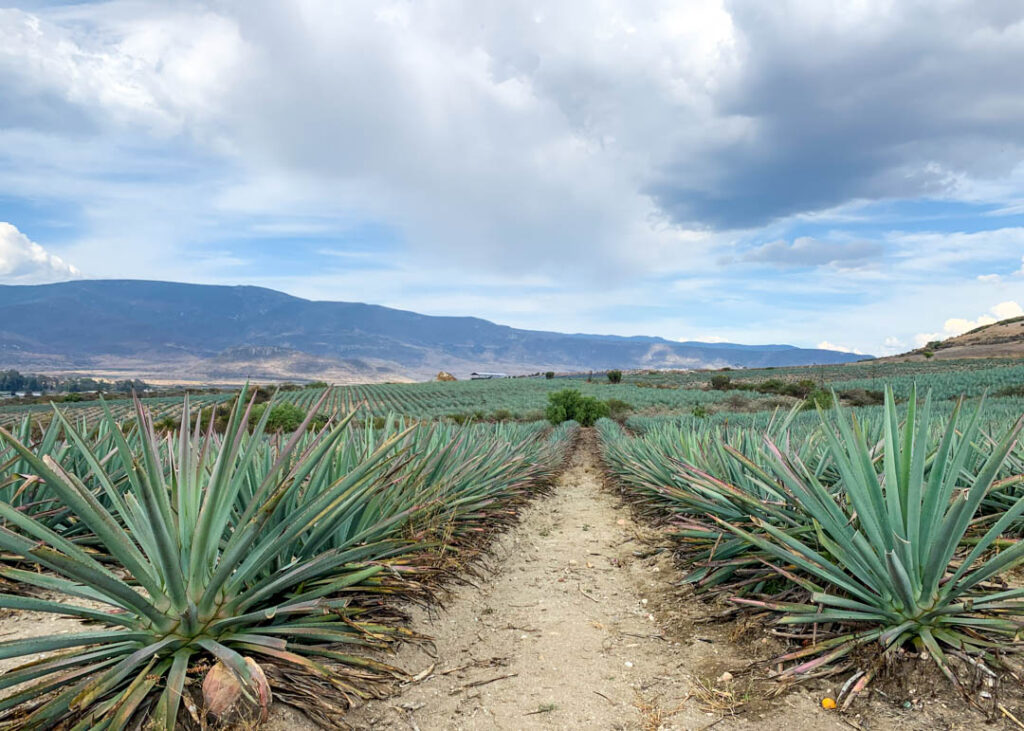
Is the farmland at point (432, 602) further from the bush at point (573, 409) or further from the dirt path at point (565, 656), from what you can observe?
the bush at point (573, 409)

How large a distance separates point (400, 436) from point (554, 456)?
8338 mm

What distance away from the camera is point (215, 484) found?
2.46m

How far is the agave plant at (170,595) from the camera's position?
212 centimetres

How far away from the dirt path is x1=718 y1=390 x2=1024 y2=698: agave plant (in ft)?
1.54

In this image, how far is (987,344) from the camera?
70.6 m

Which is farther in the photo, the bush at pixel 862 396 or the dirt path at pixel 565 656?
the bush at pixel 862 396

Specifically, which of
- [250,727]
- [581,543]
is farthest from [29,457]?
[581,543]

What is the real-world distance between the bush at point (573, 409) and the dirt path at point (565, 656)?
20.1 meters

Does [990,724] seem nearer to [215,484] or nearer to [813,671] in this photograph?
[813,671]

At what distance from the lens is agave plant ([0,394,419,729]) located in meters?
2.12

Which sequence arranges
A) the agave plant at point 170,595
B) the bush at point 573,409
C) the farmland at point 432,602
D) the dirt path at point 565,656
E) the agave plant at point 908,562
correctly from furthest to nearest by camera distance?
the bush at point 573,409, the dirt path at point 565,656, the agave plant at point 908,562, the farmland at point 432,602, the agave plant at point 170,595

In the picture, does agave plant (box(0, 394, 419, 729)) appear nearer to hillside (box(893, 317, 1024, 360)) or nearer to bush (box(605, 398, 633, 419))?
bush (box(605, 398, 633, 419))

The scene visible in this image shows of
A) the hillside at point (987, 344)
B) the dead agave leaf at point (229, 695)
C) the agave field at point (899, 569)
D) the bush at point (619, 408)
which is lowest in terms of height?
the bush at point (619, 408)

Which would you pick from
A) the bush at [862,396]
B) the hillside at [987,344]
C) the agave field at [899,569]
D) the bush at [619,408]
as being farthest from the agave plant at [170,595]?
the hillside at [987,344]
